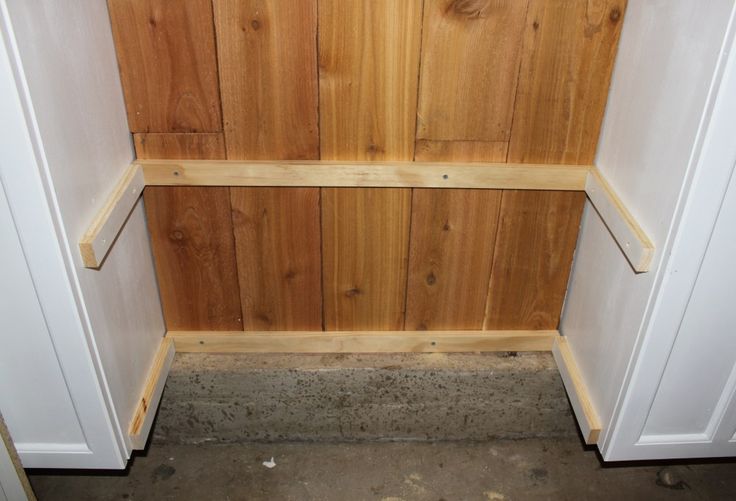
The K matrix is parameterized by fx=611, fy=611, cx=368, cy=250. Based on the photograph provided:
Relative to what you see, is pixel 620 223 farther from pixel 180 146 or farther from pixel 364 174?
pixel 180 146

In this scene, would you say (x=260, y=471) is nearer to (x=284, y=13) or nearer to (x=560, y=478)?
(x=560, y=478)

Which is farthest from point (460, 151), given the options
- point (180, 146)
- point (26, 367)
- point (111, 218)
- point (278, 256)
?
point (26, 367)

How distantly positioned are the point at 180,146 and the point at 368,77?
49 cm

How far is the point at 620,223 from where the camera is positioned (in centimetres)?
134

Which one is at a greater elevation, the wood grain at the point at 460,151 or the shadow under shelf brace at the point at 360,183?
the wood grain at the point at 460,151

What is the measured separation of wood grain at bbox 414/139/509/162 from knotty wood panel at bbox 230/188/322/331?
0.29m

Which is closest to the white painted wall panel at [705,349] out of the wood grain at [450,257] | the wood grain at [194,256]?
the wood grain at [450,257]

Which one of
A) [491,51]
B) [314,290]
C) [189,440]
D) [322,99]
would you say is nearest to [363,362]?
[314,290]

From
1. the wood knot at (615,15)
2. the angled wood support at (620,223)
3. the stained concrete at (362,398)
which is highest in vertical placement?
the wood knot at (615,15)

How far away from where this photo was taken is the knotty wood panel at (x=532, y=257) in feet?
5.23

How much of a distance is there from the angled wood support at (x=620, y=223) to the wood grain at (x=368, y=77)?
46cm

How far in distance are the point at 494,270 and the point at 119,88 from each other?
1.06 metres

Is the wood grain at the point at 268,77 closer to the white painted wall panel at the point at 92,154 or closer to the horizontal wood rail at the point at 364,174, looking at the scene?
the horizontal wood rail at the point at 364,174

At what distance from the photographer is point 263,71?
1400 millimetres
